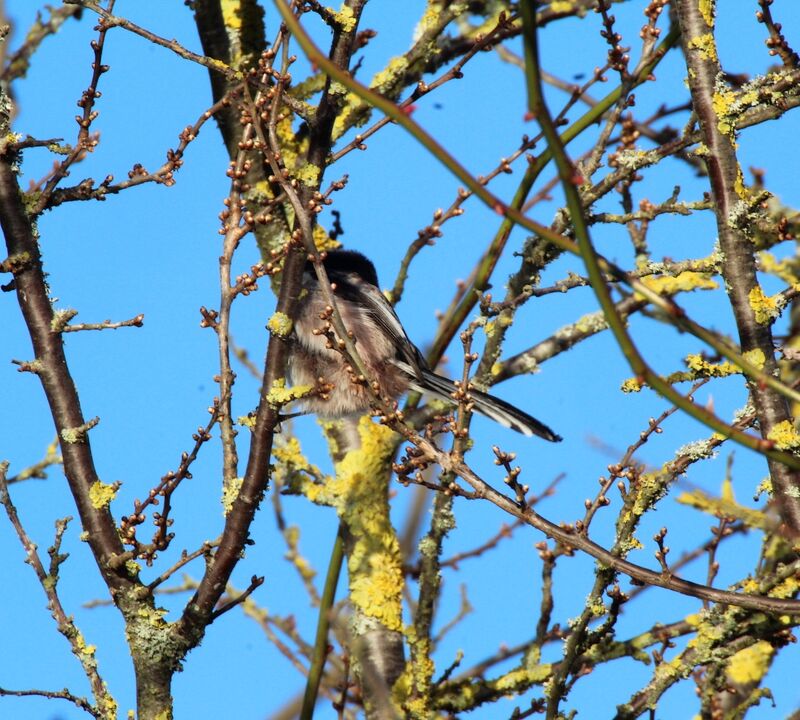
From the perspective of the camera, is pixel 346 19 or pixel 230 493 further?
pixel 230 493

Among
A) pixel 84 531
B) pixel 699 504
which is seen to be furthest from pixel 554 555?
pixel 84 531

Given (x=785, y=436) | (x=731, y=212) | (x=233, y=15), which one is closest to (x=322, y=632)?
(x=785, y=436)

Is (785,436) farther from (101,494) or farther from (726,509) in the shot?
(101,494)

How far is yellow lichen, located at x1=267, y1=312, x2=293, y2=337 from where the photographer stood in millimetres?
3062

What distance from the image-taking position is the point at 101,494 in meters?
3.29

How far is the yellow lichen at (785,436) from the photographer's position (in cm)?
278

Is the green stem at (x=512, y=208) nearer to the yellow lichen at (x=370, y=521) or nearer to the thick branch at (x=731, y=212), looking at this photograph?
the thick branch at (x=731, y=212)

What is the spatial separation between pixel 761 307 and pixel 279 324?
1.43 meters

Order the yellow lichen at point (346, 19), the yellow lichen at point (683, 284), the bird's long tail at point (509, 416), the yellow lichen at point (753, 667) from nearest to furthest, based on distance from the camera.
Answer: the yellow lichen at point (346, 19), the bird's long tail at point (509, 416), the yellow lichen at point (753, 667), the yellow lichen at point (683, 284)

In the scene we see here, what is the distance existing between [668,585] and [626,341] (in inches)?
40.6

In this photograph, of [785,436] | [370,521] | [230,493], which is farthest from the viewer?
[370,521]

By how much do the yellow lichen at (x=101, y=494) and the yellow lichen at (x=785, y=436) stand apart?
2068 millimetres

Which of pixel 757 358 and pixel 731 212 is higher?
pixel 731 212

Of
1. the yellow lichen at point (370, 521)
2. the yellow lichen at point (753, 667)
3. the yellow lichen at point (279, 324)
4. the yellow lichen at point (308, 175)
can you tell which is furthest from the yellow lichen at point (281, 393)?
the yellow lichen at point (753, 667)
